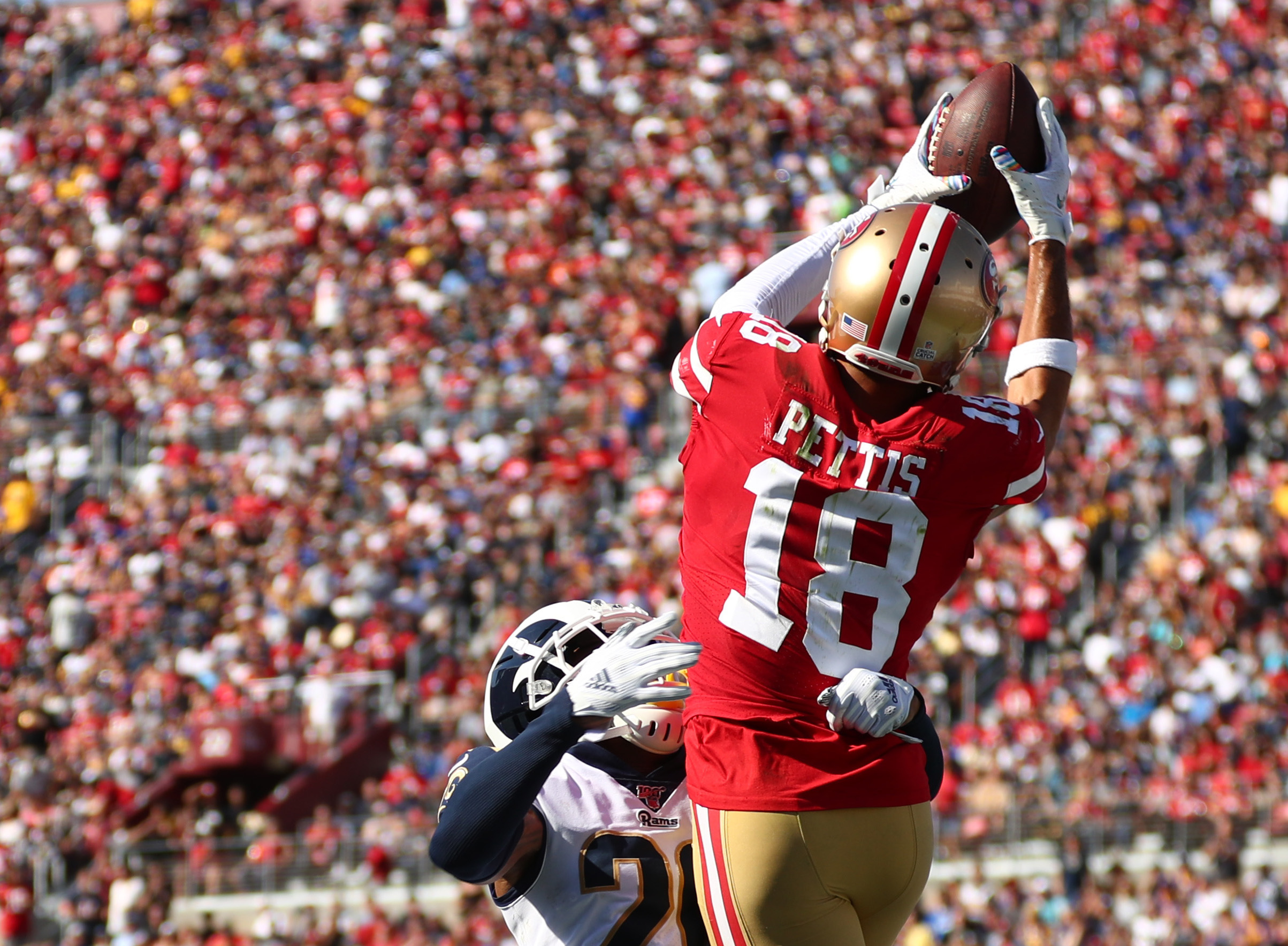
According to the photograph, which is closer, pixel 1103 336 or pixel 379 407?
pixel 1103 336

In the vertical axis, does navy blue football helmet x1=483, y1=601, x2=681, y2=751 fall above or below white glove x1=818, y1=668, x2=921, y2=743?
below

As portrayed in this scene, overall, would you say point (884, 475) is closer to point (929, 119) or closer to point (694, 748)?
point (694, 748)

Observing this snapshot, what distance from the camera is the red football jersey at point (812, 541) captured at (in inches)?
111

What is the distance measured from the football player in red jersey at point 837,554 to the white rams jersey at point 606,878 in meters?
0.35

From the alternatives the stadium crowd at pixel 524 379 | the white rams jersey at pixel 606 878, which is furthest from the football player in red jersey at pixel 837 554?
the stadium crowd at pixel 524 379

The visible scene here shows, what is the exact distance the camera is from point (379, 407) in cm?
1530

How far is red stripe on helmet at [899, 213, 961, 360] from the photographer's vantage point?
9.10 ft

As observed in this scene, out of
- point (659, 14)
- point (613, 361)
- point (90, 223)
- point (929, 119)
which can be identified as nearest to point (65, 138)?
point (90, 223)

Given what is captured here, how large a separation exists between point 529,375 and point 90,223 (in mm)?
6418

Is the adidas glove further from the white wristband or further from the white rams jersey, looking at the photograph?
the white wristband

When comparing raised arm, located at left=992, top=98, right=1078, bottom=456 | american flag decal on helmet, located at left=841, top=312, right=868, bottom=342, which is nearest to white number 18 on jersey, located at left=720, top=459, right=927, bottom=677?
american flag decal on helmet, located at left=841, top=312, right=868, bottom=342

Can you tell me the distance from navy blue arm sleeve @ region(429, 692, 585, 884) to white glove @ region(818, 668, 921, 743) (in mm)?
419

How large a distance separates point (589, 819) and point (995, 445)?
3.49ft

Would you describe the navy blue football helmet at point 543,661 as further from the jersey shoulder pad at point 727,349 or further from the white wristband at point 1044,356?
the white wristband at point 1044,356
